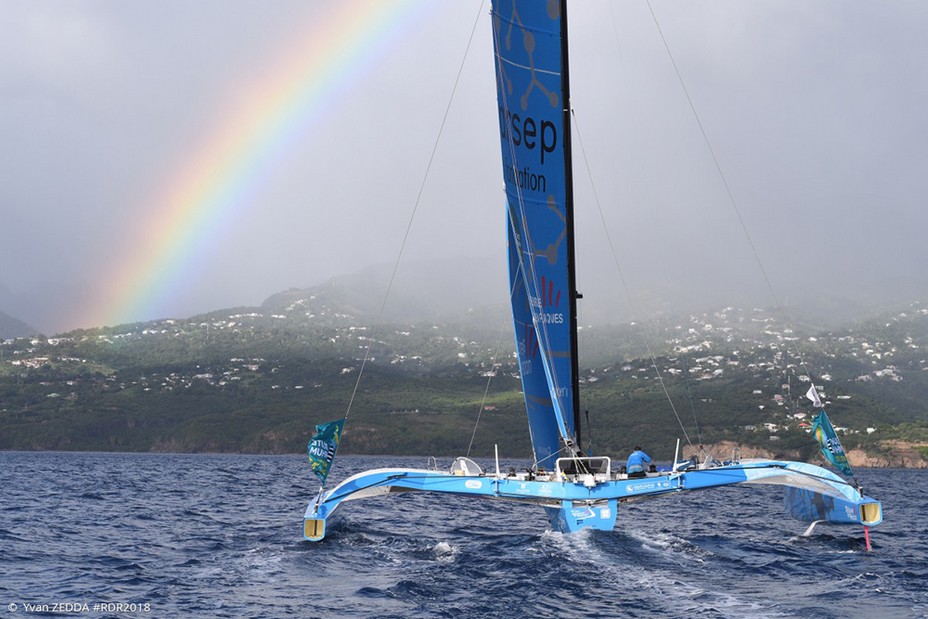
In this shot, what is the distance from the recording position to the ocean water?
52.6 feet

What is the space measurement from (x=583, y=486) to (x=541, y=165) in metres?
9.25

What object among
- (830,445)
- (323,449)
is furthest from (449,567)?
(830,445)

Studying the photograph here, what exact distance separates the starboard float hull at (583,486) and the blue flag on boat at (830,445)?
34 cm

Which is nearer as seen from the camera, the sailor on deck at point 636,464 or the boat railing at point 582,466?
the boat railing at point 582,466

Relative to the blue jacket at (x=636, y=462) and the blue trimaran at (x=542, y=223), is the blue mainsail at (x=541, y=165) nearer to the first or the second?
the blue trimaran at (x=542, y=223)

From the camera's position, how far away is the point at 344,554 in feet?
71.6

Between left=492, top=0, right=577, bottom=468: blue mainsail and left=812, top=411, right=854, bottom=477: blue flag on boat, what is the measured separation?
20.0 ft

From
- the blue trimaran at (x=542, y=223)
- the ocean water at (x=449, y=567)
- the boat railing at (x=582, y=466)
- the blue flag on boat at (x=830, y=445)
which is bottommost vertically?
the ocean water at (x=449, y=567)

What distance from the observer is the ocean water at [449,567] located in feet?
52.6

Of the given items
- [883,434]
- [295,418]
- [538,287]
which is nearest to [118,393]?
[295,418]

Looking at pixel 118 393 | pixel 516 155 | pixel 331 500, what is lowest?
pixel 331 500

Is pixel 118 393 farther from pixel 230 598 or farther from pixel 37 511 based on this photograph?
pixel 230 598

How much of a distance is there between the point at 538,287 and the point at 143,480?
40.8 metres

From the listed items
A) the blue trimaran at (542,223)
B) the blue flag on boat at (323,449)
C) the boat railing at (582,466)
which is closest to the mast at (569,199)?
the blue trimaran at (542,223)
